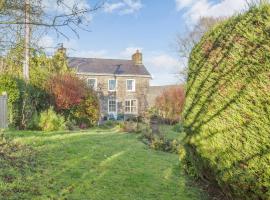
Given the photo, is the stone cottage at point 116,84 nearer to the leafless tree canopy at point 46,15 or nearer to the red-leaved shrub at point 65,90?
the red-leaved shrub at point 65,90

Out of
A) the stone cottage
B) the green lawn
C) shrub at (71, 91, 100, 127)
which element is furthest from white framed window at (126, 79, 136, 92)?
the green lawn

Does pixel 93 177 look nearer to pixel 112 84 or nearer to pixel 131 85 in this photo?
pixel 112 84

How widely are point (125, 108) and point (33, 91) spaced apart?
65.0ft

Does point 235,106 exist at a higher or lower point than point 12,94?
lower

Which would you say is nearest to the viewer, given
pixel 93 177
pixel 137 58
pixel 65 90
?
pixel 93 177

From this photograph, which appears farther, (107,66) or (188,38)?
(107,66)

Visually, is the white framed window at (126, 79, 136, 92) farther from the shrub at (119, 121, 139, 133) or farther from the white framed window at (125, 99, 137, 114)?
the shrub at (119, 121, 139, 133)

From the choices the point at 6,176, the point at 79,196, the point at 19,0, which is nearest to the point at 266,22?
the point at 79,196

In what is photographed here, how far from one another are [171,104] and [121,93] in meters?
13.1

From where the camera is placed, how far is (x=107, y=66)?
3750cm

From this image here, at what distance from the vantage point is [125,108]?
36.7 m

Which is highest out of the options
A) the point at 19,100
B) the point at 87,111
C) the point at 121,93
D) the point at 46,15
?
the point at 46,15

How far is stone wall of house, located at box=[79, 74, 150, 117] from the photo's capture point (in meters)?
35.8

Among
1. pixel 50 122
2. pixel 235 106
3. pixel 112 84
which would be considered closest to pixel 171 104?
pixel 50 122
